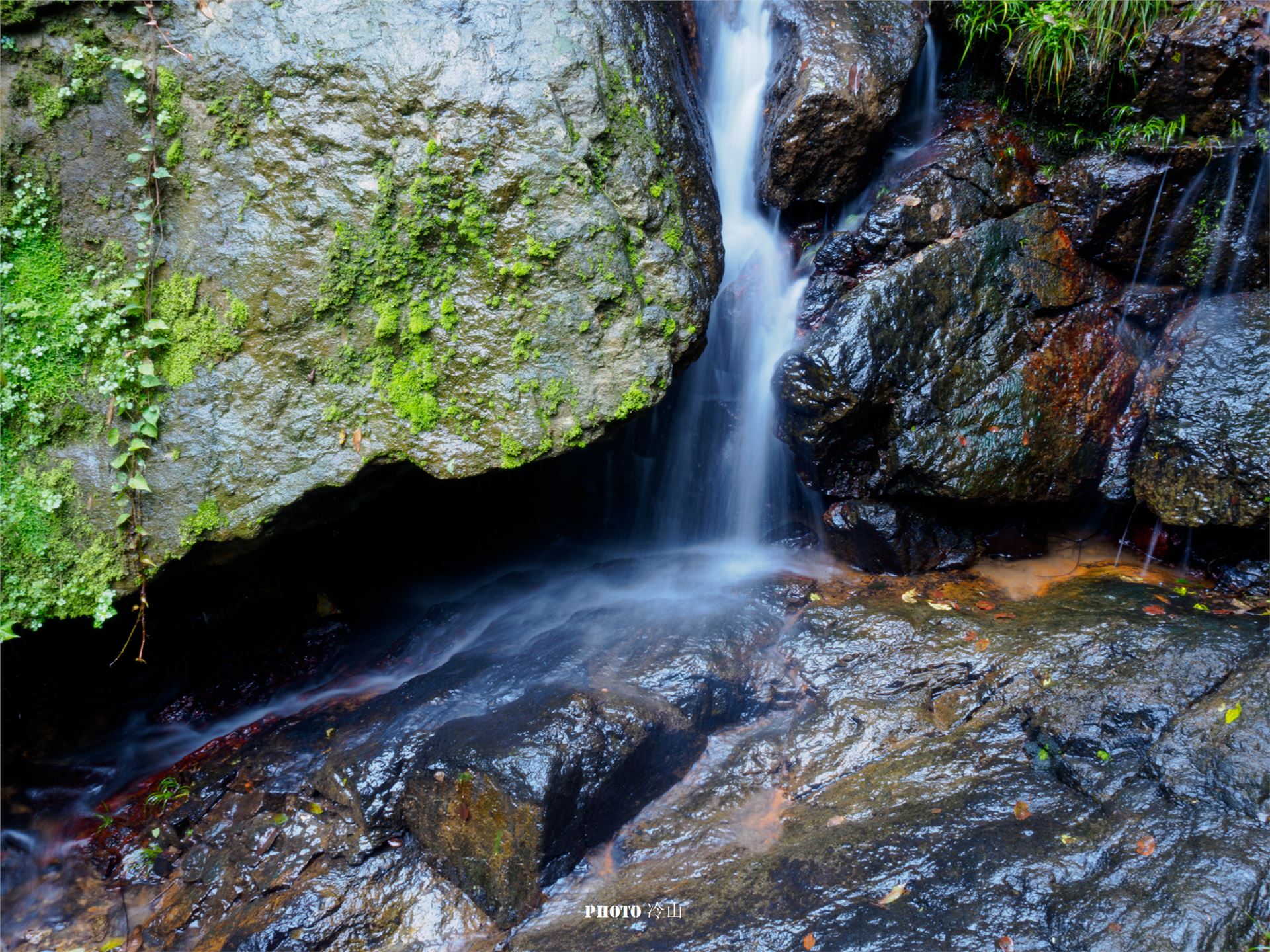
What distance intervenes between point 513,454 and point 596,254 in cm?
131

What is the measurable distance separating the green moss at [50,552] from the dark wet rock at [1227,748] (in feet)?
18.3

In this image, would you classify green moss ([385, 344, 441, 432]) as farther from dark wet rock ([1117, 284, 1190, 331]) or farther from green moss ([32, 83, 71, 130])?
dark wet rock ([1117, 284, 1190, 331])

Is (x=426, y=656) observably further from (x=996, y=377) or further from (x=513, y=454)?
(x=996, y=377)

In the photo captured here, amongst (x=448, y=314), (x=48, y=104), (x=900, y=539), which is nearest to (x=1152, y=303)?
(x=900, y=539)

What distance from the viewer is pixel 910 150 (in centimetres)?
579

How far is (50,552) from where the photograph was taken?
388 cm

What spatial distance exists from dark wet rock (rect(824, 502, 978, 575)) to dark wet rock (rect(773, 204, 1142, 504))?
0.68 feet

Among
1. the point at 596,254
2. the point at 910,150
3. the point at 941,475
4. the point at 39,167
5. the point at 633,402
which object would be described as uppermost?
the point at 910,150

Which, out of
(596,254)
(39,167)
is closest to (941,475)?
(596,254)

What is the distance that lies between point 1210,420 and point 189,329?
650cm

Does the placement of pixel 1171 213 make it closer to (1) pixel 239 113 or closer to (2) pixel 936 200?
(2) pixel 936 200

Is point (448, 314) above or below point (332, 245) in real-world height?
below

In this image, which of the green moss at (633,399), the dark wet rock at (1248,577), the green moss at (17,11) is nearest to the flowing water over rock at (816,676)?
the dark wet rock at (1248,577)

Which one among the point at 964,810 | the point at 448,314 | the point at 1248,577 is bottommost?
the point at 964,810
